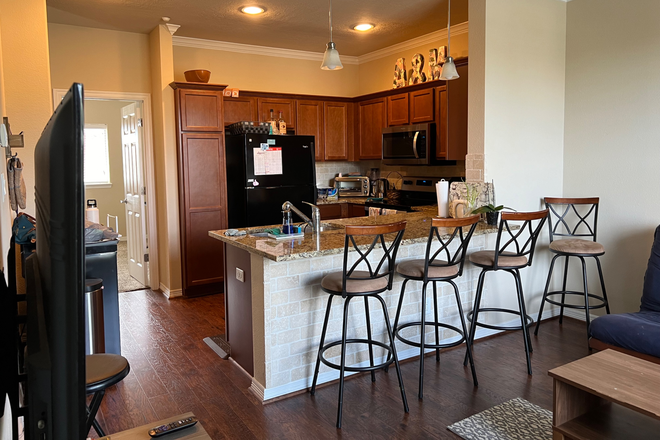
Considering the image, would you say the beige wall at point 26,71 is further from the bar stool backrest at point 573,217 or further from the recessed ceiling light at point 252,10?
the bar stool backrest at point 573,217

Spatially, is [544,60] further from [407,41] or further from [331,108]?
[331,108]

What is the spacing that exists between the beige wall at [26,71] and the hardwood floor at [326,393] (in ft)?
4.74

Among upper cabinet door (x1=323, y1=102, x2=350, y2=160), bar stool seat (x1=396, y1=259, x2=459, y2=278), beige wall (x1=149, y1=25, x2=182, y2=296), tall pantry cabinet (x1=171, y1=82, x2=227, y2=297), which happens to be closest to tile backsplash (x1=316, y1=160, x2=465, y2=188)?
upper cabinet door (x1=323, y1=102, x2=350, y2=160)

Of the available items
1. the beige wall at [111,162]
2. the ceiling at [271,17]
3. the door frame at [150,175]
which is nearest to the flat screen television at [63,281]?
the ceiling at [271,17]

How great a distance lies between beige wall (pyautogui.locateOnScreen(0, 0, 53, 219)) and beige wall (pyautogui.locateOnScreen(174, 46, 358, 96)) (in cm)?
215

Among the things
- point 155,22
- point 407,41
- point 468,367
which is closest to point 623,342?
point 468,367

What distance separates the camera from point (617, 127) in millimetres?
3891

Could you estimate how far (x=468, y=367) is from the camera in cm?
330

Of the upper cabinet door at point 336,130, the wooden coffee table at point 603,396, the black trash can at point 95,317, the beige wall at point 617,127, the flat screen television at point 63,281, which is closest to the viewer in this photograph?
the flat screen television at point 63,281

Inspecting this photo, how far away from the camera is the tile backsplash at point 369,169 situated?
225 inches

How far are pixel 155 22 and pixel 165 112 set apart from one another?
34.1 inches

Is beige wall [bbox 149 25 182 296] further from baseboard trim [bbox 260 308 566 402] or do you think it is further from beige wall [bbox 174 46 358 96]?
baseboard trim [bbox 260 308 566 402]

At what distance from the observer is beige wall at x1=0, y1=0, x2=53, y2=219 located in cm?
335

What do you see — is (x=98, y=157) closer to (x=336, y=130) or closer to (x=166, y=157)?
(x=166, y=157)
